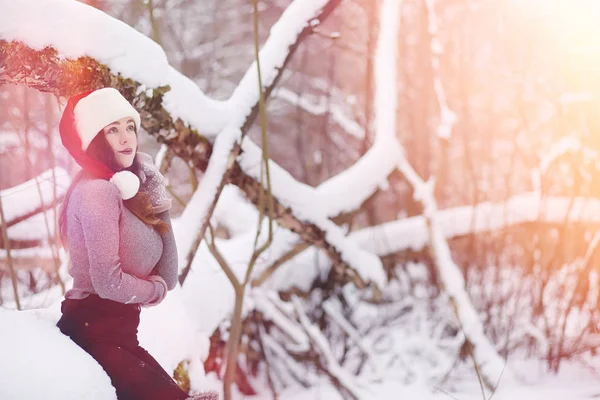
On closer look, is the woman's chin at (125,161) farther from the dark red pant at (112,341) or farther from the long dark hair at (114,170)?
the dark red pant at (112,341)

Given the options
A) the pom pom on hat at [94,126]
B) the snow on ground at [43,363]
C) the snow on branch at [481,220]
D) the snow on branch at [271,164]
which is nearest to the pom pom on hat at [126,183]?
the pom pom on hat at [94,126]

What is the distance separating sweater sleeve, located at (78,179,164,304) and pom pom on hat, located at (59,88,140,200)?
38 mm

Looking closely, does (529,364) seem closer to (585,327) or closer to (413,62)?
(585,327)

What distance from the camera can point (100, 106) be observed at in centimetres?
133

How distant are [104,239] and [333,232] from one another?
1.97m

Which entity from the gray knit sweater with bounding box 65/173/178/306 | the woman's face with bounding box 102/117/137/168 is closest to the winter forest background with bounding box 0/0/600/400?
the gray knit sweater with bounding box 65/173/178/306

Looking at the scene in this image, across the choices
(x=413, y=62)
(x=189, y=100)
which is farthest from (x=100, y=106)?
(x=413, y=62)

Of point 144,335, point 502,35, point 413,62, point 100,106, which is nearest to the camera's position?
point 100,106

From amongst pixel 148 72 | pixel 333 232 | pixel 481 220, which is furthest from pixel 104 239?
pixel 481 220

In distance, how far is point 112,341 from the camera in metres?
1.29

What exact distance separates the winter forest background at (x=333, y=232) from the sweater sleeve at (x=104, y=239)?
176 millimetres

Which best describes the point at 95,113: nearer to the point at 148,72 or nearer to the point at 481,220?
the point at 148,72

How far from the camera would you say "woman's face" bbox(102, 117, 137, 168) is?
134 centimetres

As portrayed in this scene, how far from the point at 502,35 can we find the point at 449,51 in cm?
61
